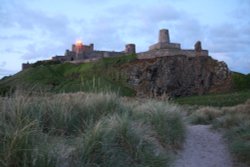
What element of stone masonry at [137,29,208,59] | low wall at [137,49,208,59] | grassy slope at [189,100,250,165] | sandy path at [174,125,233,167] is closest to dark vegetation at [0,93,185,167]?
sandy path at [174,125,233,167]

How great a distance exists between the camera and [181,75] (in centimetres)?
4944

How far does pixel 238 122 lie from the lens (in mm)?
13633

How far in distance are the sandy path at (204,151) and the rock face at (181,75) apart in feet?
111

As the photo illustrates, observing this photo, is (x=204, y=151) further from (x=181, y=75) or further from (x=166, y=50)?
(x=166, y=50)

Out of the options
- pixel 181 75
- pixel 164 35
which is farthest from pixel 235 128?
pixel 164 35

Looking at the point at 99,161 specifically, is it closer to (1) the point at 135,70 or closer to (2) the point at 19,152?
(2) the point at 19,152

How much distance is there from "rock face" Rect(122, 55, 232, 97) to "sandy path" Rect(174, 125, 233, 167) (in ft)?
111

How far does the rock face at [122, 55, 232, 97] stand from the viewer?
4747cm

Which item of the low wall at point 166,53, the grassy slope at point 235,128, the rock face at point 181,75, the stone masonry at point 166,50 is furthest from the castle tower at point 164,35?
the grassy slope at point 235,128

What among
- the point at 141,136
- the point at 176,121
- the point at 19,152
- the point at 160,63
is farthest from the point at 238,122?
the point at 160,63

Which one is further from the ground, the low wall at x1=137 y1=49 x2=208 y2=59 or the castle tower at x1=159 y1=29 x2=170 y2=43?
the castle tower at x1=159 y1=29 x2=170 y2=43

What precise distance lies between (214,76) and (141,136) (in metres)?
44.0

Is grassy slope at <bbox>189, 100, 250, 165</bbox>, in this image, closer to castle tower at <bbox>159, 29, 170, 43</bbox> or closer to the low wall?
the low wall

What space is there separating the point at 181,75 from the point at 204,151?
39.0 metres
